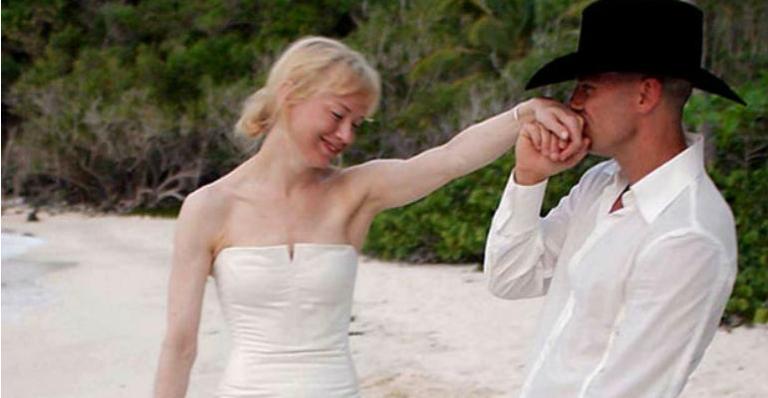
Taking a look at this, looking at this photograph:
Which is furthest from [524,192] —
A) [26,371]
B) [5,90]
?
[5,90]

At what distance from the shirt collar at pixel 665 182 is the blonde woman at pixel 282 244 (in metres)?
0.62

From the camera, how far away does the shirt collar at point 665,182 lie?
6.44 feet

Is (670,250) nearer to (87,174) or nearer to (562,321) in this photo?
(562,321)

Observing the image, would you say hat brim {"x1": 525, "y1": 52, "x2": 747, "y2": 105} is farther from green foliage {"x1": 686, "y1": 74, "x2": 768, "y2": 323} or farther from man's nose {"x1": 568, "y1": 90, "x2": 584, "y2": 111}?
green foliage {"x1": 686, "y1": 74, "x2": 768, "y2": 323}

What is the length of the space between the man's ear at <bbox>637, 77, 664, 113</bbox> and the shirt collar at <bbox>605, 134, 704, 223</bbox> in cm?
8

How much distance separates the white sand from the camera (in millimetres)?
8461

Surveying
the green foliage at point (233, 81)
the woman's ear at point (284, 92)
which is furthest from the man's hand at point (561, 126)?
the green foliage at point (233, 81)

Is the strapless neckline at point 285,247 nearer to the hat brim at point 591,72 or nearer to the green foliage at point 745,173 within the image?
the hat brim at point 591,72

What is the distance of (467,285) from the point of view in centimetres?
1248

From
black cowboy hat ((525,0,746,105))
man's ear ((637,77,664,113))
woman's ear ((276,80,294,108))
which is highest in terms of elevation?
black cowboy hat ((525,0,746,105))

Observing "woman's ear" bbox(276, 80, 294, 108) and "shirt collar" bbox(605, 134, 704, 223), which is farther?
"woman's ear" bbox(276, 80, 294, 108)

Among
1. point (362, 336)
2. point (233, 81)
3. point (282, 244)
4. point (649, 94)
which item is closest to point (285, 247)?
point (282, 244)

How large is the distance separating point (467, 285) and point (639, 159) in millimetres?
10490

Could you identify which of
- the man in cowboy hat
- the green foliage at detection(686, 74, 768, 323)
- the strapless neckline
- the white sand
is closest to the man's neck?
the man in cowboy hat
